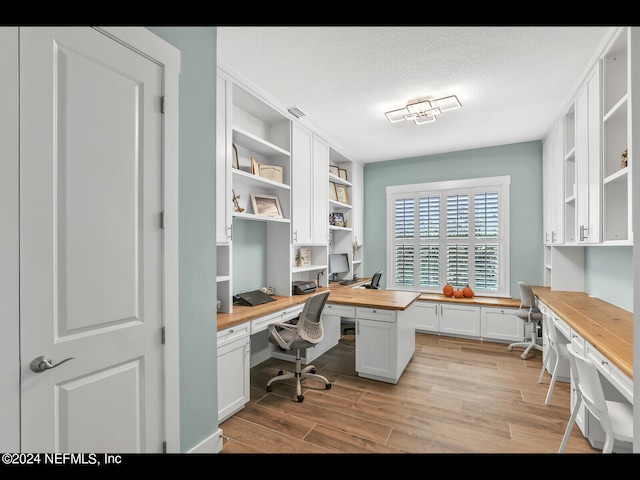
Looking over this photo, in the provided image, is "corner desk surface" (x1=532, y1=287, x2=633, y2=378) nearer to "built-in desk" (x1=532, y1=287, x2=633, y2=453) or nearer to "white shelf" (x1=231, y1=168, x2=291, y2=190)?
"built-in desk" (x1=532, y1=287, x2=633, y2=453)

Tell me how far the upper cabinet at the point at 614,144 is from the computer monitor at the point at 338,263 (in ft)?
10.1

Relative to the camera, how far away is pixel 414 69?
258 centimetres

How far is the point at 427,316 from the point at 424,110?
9.19ft

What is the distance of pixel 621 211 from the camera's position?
2242 millimetres

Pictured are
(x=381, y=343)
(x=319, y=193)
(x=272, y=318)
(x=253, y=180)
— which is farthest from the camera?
(x=319, y=193)

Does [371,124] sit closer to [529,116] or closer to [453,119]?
[453,119]

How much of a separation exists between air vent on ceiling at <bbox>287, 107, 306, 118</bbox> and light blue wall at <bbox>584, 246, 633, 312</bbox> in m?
3.14

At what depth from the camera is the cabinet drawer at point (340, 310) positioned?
10.4 ft

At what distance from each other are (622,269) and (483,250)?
211cm

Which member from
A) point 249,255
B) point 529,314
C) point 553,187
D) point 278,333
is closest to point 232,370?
point 278,333

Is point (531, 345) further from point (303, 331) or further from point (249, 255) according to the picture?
point (249, 255)

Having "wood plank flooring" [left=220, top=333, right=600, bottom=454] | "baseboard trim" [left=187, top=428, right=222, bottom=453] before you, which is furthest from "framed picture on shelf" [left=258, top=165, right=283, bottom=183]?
"baseboard trim" [left=187, top=428, right=222, bottom=453]

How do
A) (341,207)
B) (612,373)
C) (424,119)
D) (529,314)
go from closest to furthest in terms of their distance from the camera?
(612,373), (424,119), (529,314), (341,207)
